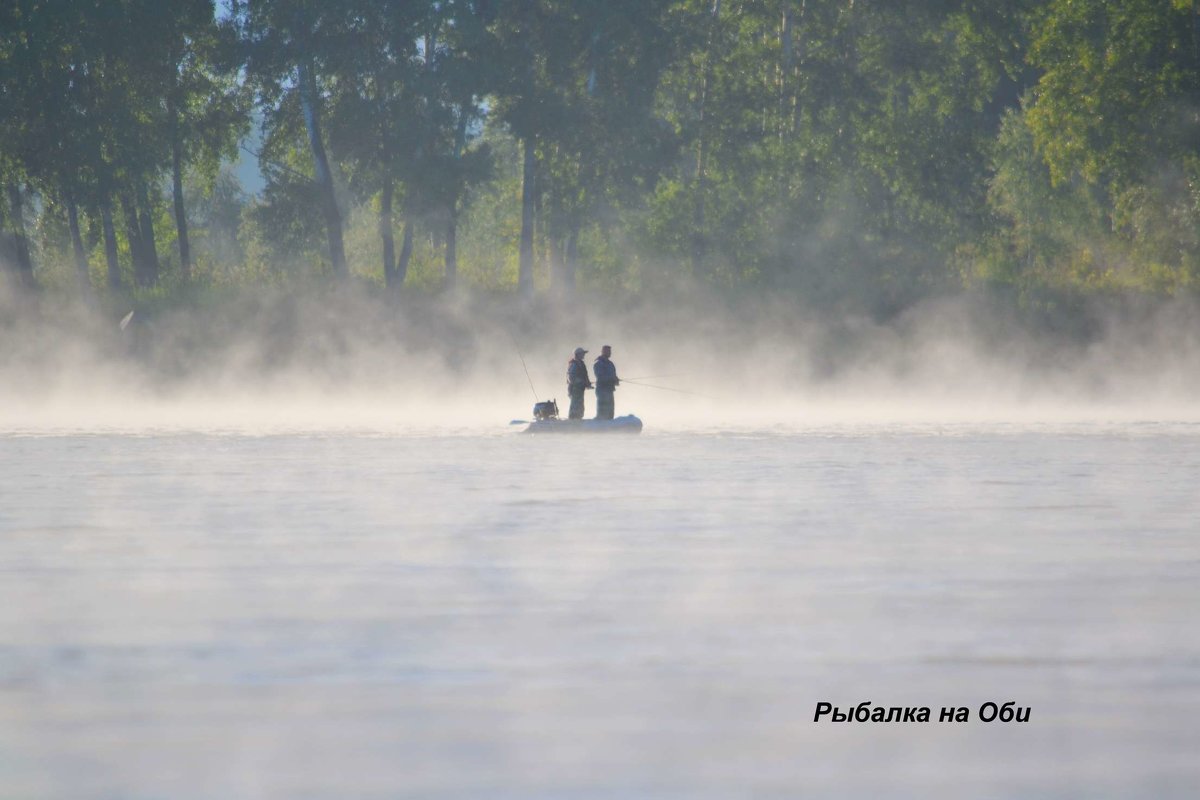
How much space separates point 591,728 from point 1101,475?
45.0ft

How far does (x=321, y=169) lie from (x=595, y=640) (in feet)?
148

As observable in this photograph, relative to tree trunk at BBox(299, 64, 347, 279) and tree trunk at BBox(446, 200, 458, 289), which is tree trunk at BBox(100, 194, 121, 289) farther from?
tree trunk at BBox(446, 200, 458, 289)

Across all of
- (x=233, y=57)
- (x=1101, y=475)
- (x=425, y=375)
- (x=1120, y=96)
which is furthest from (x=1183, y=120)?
(x=1101, y=475)

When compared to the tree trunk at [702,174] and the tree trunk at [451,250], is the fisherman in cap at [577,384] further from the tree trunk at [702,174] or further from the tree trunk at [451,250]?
the tree trunk at [702,174]

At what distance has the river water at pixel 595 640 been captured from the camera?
657 cm

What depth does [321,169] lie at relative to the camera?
52.9m

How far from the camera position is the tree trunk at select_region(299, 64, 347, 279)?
171 ft

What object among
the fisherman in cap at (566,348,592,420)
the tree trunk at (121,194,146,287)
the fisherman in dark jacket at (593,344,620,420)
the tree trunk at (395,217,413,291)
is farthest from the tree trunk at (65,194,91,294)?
the fisherman in dark jacket at (593,344,620,420)

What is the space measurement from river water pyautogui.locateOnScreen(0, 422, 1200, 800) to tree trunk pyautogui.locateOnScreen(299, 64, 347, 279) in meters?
34.3

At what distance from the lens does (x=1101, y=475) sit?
1977cm

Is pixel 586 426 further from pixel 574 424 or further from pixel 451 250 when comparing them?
pixel 451 250

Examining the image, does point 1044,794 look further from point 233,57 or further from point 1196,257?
point 233,57

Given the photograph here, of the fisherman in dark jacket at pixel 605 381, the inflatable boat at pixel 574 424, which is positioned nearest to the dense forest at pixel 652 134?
the fisherman in dark jacket at pixel 605 381

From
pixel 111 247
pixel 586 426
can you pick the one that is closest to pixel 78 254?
pixel 111 247
